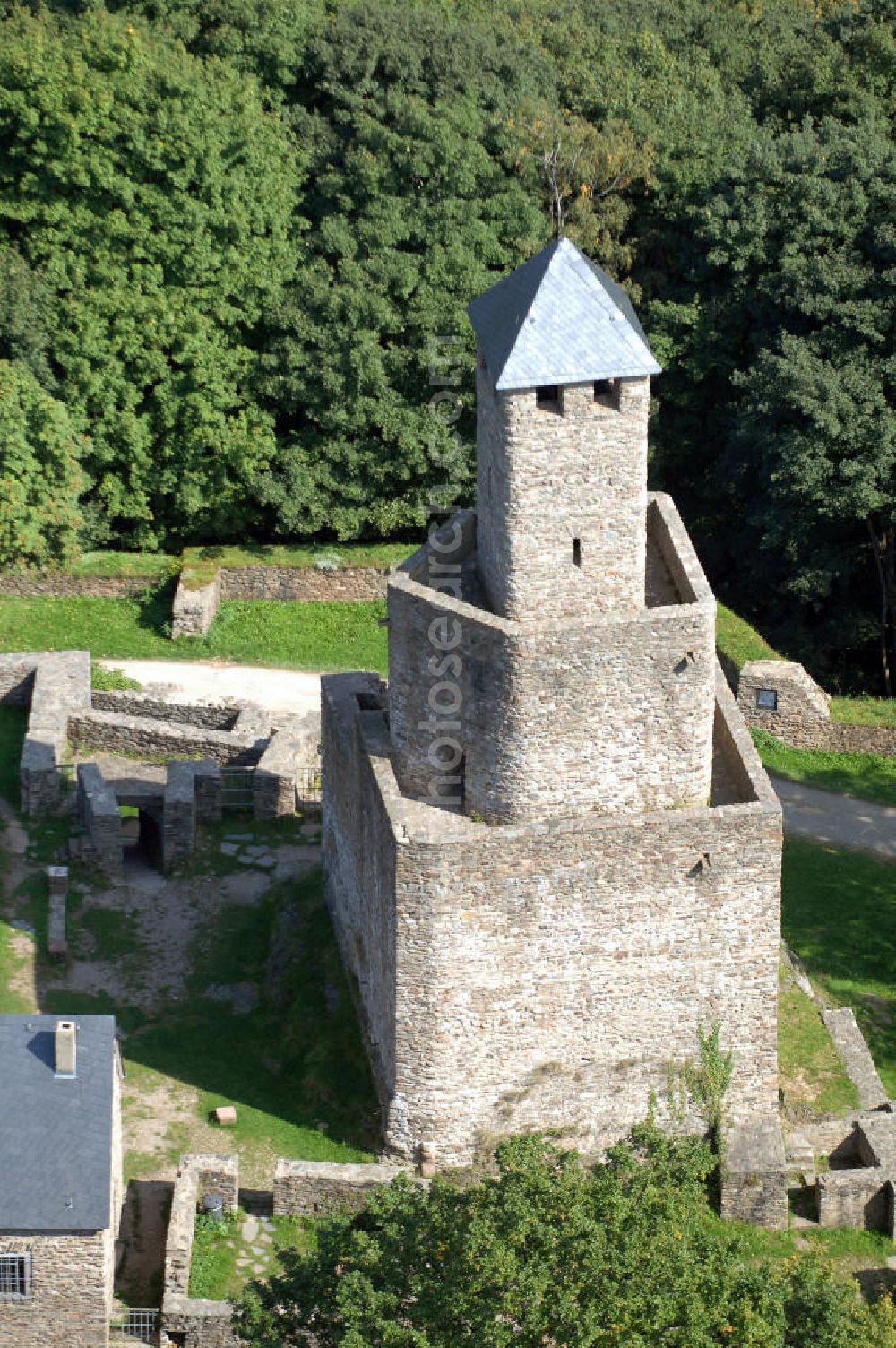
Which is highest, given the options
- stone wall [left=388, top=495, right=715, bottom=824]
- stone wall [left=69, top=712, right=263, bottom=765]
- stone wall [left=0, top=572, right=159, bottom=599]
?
stone wall [left=388, top=495, right=715, bottom=824]

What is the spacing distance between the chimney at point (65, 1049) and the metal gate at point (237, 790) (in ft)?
38.2

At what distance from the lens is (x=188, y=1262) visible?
111 ft

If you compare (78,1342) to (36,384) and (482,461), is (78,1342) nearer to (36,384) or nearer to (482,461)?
(482,461)

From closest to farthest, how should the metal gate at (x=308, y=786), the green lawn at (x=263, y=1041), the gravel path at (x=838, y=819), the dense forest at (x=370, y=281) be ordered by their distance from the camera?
the green lawn at (x=263, y=1041), the metal gate at (x=308, y=786), the gravel path at (x=838, y=819), the dense forest at (x=370, y=281)

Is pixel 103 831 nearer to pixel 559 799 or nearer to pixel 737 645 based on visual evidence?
pixel 559 799

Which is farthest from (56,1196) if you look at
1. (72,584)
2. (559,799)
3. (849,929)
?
(72,584)

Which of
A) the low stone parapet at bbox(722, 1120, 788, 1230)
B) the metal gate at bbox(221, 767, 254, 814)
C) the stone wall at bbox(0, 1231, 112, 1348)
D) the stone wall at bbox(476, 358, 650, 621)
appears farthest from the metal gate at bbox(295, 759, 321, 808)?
the stone wall at bbox(0, 1231, 112, 1348)

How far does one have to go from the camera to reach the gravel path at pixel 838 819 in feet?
153

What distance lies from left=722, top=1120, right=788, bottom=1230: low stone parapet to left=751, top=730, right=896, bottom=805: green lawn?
13882 mm

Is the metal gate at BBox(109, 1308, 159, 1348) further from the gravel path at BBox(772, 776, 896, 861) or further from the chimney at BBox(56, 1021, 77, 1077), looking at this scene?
the gravel path at BBox(772, 776, 896, 861)

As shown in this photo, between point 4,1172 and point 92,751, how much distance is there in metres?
15.9

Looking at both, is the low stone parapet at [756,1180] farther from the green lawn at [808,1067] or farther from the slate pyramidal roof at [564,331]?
the slate pyramidal roof at [564,331]

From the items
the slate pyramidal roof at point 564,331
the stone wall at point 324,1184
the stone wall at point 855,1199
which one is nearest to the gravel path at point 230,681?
the stone wall at point 324,1184

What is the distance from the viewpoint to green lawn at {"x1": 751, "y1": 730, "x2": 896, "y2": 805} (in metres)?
48.4
